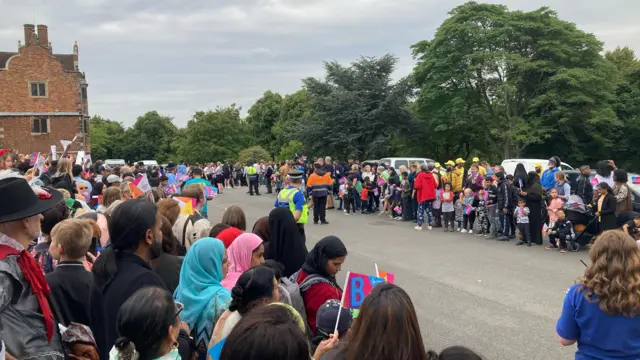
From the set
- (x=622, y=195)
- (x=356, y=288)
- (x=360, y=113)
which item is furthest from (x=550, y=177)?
(x=360, y=113)

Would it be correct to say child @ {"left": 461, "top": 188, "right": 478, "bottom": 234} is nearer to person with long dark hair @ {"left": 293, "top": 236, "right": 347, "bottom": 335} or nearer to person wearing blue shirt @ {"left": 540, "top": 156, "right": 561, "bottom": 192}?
person wearing blue shirt @ {"left": 540, "top": 156, "right": 561, "bottom": 192}

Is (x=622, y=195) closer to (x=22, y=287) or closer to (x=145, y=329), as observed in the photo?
(x=145, y=329)

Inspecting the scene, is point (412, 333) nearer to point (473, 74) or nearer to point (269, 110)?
point (473, 74)

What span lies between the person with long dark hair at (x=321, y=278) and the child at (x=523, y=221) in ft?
33.0

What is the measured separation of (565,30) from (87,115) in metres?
49.7

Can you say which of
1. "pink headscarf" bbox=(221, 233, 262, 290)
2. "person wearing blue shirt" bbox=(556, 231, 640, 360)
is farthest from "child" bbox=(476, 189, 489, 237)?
"person wearing blue shirt" bbox=(556, 231, 640, 360)

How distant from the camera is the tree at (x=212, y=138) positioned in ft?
217

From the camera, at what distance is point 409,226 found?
16734 mm

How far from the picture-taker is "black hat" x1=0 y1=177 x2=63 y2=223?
9.90ft

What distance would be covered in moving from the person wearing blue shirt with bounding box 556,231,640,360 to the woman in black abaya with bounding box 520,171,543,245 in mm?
10057

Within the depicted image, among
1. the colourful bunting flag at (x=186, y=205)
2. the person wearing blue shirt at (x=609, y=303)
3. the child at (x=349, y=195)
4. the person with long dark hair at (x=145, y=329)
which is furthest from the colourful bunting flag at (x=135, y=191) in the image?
the child at (x=349, y=195)

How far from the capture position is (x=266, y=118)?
7588cm

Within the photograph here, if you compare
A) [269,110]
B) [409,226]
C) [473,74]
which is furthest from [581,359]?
[269,110]

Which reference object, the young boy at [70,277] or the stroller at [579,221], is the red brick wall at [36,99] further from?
the young boy at [70,277]
